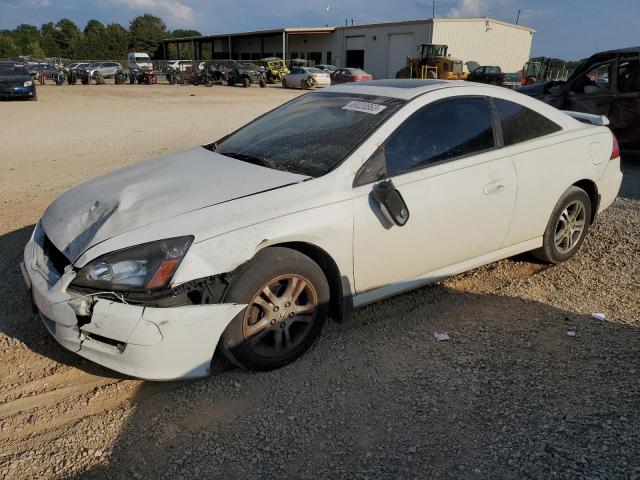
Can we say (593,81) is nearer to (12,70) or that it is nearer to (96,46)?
(12,70)

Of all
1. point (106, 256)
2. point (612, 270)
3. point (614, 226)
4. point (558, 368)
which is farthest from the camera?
point (614, 226)

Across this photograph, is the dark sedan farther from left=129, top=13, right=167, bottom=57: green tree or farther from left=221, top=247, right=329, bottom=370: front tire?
left=129, top=13, right=167, bottom=57: green tree

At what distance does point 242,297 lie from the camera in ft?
9.29

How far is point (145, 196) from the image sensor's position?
3.18m

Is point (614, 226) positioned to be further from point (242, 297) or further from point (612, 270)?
point (242, 297)

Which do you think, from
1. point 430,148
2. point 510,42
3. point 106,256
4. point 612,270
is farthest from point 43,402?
point 510,42

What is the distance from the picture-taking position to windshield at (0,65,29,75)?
73.2ft

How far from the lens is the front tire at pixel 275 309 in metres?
2.88

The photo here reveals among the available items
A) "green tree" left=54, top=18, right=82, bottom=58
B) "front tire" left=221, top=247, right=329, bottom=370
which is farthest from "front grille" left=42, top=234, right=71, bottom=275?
"green tree" left=54, top=18, right=82, bottom=58

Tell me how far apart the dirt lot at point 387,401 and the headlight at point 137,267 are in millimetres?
701

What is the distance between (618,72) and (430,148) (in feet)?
23.7

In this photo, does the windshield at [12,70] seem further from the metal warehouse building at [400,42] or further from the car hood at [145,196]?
the metal warehouse building at [400,42]

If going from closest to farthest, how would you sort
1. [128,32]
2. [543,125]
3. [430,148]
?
[430,148]
[543,125]
[128,32]

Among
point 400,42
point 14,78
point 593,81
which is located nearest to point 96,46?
point 400,42
